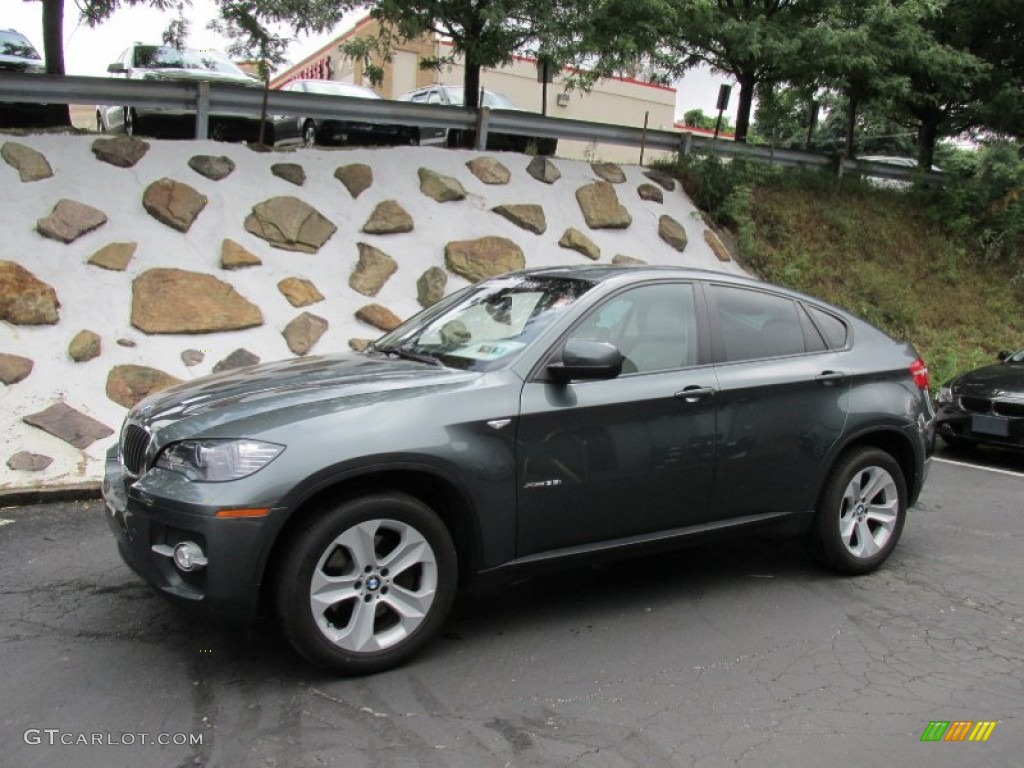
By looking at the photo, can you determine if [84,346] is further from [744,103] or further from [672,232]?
[744,103]

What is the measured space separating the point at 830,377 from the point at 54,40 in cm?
981

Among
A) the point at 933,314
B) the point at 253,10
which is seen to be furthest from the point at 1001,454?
the point at 253,10

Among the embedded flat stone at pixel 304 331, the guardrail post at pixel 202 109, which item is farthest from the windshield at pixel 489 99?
the embedded flat stone at pixel 304 331

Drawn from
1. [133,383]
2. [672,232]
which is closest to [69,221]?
[133,383]

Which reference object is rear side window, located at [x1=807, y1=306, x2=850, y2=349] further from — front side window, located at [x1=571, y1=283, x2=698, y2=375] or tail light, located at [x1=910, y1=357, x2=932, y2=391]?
front side window, located at [x1=571, y1=283, x2=698, y2=375]

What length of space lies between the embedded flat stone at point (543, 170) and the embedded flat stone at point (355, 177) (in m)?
2.27

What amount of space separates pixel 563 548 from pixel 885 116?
16.0 meters

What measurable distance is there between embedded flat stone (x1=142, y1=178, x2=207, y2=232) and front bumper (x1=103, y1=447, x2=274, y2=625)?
605cm

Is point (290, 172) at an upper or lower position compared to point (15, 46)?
lower

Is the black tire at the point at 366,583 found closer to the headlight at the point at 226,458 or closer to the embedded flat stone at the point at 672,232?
the headlight at the point at 226,458

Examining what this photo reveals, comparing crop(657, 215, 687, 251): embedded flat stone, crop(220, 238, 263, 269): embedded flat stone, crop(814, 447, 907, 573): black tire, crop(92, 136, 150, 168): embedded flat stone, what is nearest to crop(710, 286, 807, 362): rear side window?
crop(814, 447, 907, 573): black tire

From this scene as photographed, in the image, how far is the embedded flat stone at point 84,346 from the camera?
754 centimetres

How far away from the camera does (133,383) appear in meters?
7.49

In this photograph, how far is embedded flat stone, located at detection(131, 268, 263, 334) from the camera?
8117mm
